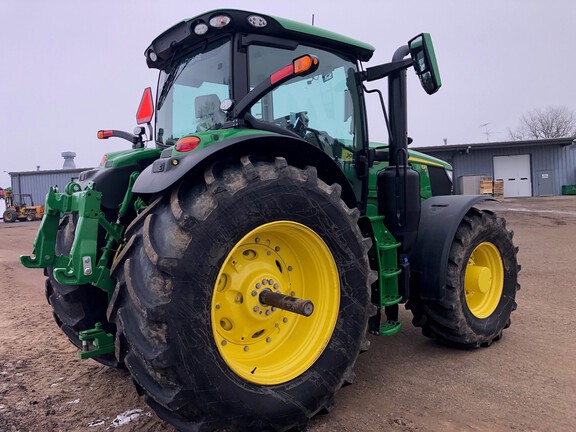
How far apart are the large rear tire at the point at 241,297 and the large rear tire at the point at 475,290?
1.20 meters

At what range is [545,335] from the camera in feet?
14.3

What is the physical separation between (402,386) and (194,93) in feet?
8.53

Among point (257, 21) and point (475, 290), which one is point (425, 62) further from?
point (475, 290)

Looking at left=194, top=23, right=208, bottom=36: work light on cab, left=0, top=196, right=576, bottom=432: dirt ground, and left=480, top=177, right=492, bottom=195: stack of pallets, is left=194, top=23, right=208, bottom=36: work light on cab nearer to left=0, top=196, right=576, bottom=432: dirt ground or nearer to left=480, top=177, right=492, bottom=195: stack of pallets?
left=0, top=196, right=576, bottom=432: dirt ground

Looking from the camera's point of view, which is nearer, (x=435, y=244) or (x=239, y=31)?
(x=239, y=31)

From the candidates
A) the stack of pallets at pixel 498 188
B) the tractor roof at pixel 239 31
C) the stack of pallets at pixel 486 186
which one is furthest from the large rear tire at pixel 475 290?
the stack of pallets at pixel 498 188

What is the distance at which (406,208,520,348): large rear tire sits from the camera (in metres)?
3.82

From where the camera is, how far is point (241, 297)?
105 inches

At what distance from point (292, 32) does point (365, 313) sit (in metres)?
1.97

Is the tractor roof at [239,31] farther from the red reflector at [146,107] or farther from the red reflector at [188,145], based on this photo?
the red reflector at [188,145]

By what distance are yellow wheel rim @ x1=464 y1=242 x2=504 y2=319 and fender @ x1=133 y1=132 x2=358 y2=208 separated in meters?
1.75

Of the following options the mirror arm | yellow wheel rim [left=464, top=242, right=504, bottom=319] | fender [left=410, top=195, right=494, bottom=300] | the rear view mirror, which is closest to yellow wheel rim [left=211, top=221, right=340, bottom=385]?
fender [left=410, top=195, right=494, bottom=300]

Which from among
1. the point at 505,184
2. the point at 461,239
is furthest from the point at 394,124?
the point at 505,184

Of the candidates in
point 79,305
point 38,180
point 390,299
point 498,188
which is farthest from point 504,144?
point 38,180
